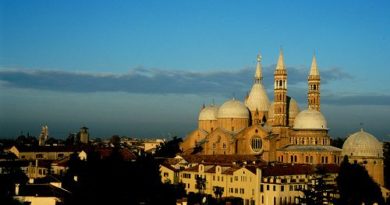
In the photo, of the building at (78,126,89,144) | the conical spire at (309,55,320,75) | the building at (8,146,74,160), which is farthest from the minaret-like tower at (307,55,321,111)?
the building at (78,126,89,144)

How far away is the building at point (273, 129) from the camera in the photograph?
3095 inches

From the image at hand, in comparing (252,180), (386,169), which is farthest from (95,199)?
(386,169)

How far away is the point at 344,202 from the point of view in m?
53.6

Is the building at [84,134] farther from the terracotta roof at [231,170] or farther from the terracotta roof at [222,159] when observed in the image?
the terracotta roof at [231,170]

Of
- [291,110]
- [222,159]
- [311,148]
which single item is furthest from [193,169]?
[291,110]

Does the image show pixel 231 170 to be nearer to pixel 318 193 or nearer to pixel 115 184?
pixel 318 193

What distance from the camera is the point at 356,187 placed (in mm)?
58219

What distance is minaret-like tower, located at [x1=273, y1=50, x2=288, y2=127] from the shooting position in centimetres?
8212

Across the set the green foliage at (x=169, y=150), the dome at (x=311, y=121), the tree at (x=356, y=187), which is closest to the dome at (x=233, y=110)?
the dome at (x=311, y=121)

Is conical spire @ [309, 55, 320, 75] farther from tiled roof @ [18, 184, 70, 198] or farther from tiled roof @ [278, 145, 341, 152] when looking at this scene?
tiled roof @ [18, 184, 70, 198]

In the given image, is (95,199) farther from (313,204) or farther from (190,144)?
(190,144)

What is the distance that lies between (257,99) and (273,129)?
868 centimetres

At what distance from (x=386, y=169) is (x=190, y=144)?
27.2 metres

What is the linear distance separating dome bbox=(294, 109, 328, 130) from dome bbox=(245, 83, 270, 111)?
9.18 m
